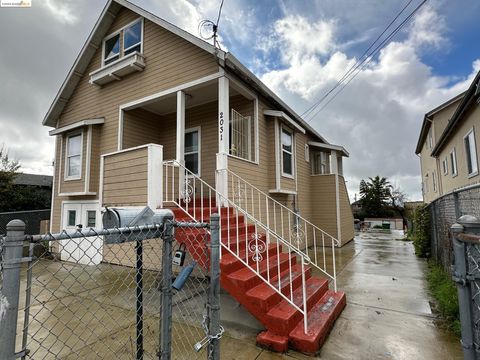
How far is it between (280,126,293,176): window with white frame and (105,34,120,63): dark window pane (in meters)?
5.63

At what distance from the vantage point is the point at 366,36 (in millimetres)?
7926

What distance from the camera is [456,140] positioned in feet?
31.9

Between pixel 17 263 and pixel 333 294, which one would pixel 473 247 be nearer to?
pixel 17 263

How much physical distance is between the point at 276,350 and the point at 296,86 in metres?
11.4

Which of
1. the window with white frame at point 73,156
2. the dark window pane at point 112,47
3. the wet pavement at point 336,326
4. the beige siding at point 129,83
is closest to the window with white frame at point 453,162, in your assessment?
the wet pavement at point 336,326

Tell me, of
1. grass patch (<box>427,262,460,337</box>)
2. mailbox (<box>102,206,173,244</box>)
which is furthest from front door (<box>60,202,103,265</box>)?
grass patch (<box>427,262,460,337</box>)

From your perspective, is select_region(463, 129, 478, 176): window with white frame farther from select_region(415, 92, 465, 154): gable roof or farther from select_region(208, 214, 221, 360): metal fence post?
select_region(208, 214, 221, 360): metal fence post

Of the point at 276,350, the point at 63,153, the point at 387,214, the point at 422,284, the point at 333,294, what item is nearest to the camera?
the point at 276,350

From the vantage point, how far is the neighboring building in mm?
5449

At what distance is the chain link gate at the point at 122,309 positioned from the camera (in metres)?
1.19

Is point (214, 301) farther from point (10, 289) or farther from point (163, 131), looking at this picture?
point (163, 131)

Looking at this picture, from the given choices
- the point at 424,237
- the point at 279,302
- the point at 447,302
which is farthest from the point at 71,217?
the point at 424,237

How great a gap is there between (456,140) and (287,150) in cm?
689

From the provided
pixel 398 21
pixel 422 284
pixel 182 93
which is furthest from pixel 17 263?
pixel 398 21
